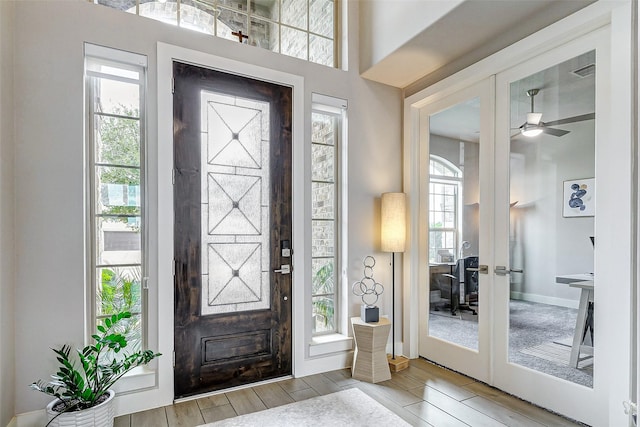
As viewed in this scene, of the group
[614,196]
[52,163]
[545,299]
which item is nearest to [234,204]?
[52,163]

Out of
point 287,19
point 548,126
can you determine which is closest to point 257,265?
point 287,19

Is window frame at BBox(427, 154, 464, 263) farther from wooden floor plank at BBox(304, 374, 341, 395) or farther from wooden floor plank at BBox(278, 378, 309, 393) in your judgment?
wooden floor plank at BBox(278, 378, 309, 393)

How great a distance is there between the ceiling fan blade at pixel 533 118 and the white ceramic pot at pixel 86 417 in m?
3.33

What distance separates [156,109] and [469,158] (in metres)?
2.51

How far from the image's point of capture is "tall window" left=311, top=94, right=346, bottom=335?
3262mm

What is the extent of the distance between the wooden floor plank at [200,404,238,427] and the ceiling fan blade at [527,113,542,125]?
115 inches

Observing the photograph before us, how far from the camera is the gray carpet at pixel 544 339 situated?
7.61 ft

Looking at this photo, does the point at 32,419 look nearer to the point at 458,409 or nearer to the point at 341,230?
the point at 341,230

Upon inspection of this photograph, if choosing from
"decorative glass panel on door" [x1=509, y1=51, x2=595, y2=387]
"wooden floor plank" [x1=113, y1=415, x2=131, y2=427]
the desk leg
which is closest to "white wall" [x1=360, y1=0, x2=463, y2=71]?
"decorative glass panel on door" [x1=509, y1=51, x2=595, y2=387]

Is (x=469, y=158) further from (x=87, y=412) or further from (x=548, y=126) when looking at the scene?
(x=87, y=412)

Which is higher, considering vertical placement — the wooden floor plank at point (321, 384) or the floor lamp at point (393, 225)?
the floor lamp at point (393, 225)

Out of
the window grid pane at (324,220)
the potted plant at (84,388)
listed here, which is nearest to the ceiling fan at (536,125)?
the window grid pane at (324,220)

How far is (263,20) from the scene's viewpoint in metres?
3.07

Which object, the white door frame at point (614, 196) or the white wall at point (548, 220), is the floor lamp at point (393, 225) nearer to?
the white wall at point (548, 220)
